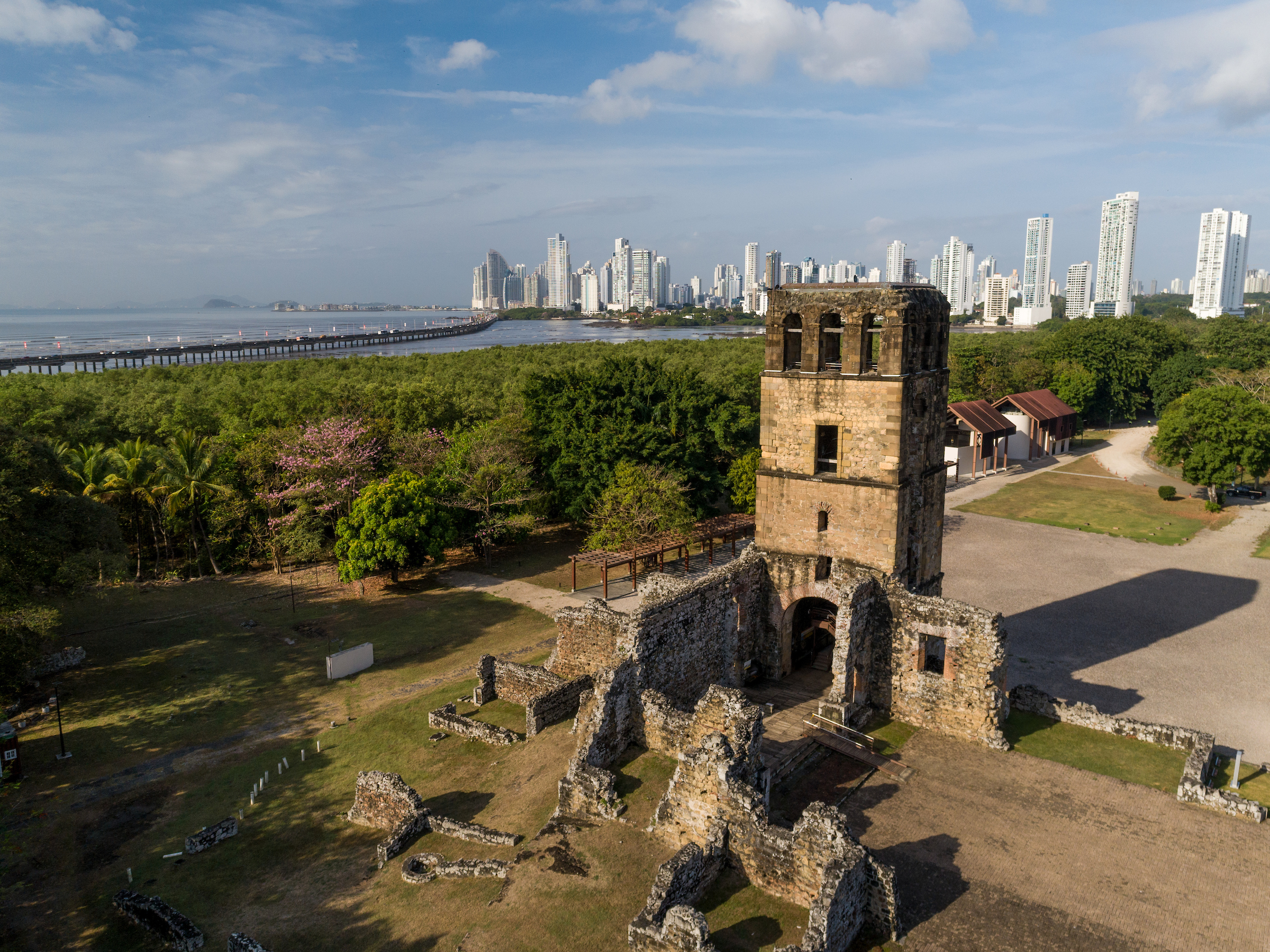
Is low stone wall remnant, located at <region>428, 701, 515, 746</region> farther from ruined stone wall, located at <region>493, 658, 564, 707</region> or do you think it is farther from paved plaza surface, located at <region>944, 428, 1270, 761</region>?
paved plaza surface, located at <region>944, 428, 1270, 761</region>

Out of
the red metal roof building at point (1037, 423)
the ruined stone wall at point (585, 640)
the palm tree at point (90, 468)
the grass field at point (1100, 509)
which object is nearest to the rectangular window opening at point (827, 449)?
the ruined stone wall at point (585, 640)

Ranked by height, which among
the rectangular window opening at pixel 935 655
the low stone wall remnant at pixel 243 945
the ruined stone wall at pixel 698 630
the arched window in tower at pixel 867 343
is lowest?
the low stone wall remnant at pixel 243 945

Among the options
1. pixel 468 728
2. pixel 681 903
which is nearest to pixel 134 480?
pixel 468 728

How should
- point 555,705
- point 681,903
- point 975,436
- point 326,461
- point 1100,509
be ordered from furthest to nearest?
point 975,436 → point 1100,509 → point 326,461 → point 555,705 → point 681,903

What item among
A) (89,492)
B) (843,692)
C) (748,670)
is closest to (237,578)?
(89,492)

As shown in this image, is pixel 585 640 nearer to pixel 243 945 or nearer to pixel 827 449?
pixel 827 449

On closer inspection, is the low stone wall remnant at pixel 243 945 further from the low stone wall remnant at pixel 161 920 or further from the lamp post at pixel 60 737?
the lamp post at pixel 60 737
